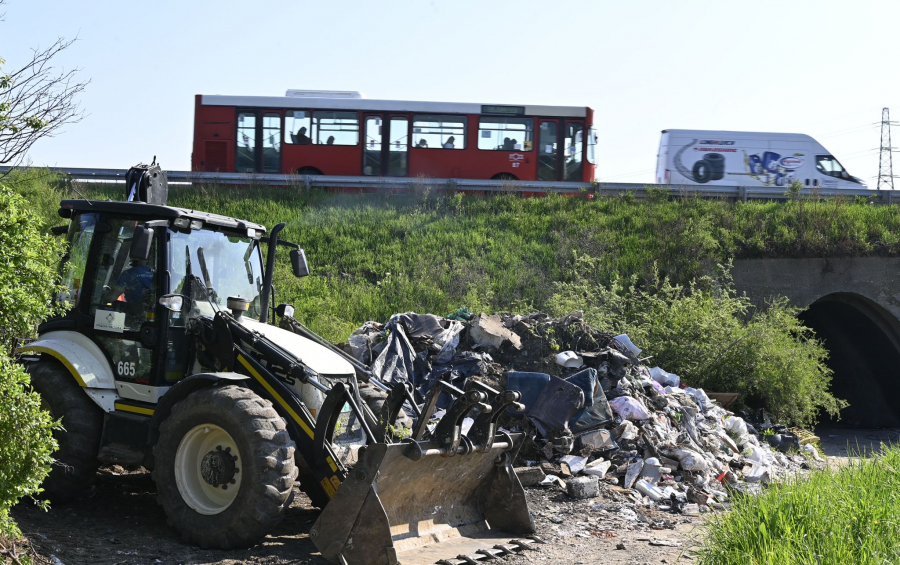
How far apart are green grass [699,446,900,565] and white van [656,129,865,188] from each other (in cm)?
2063

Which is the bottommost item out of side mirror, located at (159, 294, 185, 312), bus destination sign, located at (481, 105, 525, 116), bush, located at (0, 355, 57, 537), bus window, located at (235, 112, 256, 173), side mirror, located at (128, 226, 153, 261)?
bush, located at (0, 355, 57, 537)

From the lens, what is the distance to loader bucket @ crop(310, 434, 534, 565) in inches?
220

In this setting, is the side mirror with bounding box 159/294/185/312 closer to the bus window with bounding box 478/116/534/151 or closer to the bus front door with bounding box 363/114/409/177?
the bus front door with bounding box 363/114/409/177

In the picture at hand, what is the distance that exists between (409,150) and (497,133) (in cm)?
262

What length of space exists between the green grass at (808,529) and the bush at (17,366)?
4.55m

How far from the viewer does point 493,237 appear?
67.6 ft

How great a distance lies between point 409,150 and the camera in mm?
23469

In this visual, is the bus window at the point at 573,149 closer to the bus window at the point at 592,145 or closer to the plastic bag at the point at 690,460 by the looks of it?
the bus window at the point at 592,145

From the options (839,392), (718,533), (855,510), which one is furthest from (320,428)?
(839,392)

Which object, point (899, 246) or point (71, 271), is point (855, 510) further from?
point (899, 246)

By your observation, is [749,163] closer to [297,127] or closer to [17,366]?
[297,127]

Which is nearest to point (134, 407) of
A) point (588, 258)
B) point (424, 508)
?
point (424, 508)

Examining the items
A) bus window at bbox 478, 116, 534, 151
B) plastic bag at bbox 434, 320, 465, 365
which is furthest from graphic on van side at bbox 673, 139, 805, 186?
plastic bag at bbox 434, 320, 465, 365

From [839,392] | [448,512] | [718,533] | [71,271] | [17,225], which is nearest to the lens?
[17,225]
